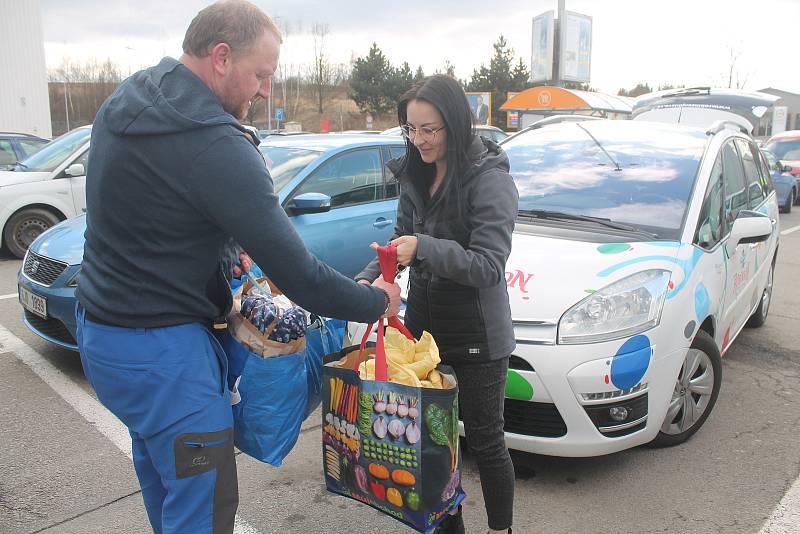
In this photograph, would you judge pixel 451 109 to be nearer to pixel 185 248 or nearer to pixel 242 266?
pixel 242 266

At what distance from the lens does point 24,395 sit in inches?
165

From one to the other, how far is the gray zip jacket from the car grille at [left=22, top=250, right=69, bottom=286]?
299 centimetres

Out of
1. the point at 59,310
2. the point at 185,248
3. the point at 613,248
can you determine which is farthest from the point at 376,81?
the point at 185,248

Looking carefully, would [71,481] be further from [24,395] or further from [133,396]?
[133,396]

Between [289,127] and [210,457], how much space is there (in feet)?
151

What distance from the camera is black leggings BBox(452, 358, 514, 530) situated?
232 centimetres

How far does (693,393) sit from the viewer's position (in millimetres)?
3545

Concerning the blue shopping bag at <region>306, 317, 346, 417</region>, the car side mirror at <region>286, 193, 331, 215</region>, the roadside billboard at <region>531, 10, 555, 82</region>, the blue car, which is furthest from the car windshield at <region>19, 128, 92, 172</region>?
the roadside billboard at <region>531, 10, 555, 82</region>

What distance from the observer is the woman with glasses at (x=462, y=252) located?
2.08m

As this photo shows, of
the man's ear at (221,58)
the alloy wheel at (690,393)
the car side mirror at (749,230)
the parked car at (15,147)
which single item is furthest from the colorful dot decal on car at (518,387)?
the parked car at (15,147)

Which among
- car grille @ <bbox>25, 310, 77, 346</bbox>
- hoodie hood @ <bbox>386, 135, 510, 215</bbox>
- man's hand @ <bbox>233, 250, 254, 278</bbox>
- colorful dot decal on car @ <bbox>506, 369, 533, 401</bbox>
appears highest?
hoodie hood @ <bbox>386, 135, 510, 215</bbox>

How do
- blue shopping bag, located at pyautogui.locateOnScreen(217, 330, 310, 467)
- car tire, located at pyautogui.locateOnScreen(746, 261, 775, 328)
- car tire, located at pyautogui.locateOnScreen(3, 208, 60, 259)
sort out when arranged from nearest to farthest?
blue shopping bag, located at pyautogui.locateOnScreen(217, 330, 310, 467) < car tire, located at pyautogui.locateOnScreen(746, 261, 775, 328) < car tire, located at pyautogui.locateOnScreen(3, 208, 60, 259)

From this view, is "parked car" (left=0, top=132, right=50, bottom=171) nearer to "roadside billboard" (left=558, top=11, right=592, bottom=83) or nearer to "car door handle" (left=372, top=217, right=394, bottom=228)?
"car door handle" (left=372, top=217, right=394, bottom=228)

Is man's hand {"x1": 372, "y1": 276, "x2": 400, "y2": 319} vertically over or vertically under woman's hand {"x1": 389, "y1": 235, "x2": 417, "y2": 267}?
under
